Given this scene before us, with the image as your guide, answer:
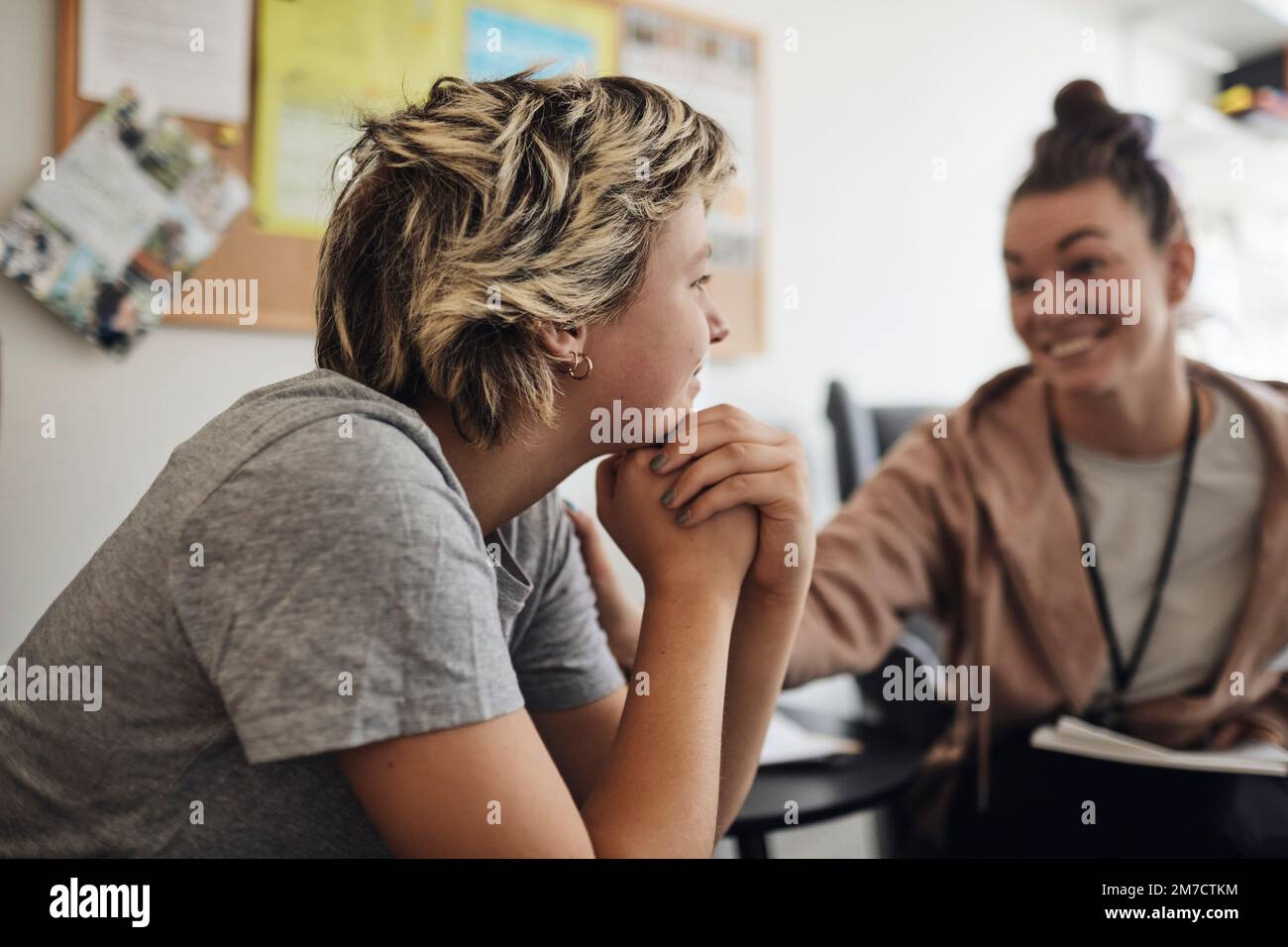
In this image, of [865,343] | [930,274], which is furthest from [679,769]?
[930,274]

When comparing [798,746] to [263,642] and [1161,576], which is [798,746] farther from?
[263,642]

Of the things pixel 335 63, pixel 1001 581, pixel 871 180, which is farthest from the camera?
pixel 871 180

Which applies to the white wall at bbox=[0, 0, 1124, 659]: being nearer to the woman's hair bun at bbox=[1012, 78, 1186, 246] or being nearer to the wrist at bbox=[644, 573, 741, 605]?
the woman's hair bun at bbox=[1012, 78, 1186, 246]

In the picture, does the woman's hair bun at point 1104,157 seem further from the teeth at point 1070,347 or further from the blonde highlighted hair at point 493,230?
the blonde highlighted hair at point 493,230

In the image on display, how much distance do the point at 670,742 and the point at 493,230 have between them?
30 cm

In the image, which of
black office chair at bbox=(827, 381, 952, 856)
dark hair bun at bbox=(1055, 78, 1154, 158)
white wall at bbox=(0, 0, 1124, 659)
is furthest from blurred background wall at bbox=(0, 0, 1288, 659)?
dark hair bun at bbox=(1055, 78, 1154, 158)

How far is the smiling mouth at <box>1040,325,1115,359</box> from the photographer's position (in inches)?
28.9

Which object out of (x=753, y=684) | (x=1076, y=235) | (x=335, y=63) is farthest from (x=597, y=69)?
(x=753, y=684)

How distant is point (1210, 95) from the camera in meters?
1.22

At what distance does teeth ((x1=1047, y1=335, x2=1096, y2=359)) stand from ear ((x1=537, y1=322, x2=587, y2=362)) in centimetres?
43

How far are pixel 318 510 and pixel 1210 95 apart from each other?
1.34m

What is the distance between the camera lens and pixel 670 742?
486 millimetres

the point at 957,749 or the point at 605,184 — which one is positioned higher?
the point at 605,184
